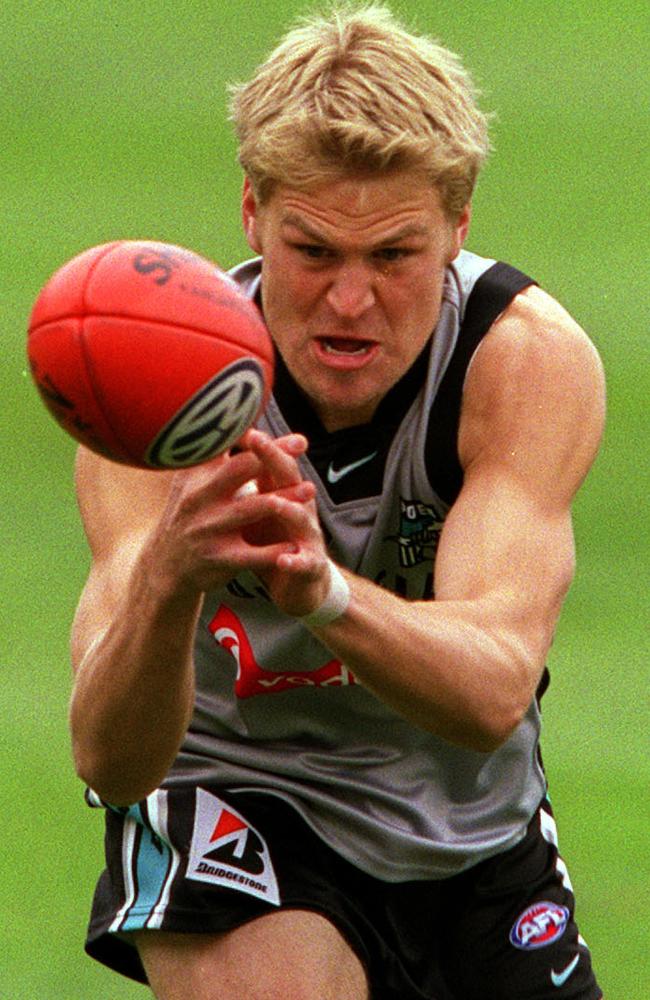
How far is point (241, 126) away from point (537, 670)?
1.22 metres

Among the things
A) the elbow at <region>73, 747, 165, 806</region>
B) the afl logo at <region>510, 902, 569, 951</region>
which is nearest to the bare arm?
the elbow at <region>73, 747, 165, 806</region>

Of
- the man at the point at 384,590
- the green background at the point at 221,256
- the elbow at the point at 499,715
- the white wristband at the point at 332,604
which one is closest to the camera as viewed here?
the white wristband at the point at 332,604

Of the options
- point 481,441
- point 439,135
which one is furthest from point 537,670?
point 439,135

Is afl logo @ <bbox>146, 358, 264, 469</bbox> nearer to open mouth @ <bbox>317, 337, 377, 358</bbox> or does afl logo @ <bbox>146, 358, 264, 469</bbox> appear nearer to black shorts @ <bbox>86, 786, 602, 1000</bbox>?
open mouth @ <bbox>317, 337, 377, 358</bbox>

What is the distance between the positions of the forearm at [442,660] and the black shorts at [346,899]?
58 cm

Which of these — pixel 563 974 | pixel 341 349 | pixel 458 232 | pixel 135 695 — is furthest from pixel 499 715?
pixel 458 232

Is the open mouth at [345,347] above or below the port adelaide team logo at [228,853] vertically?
above

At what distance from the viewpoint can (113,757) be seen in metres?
4.13

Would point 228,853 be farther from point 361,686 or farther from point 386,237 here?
point 386,237

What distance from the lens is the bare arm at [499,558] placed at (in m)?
3.94

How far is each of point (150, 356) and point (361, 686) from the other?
1187 millimetres

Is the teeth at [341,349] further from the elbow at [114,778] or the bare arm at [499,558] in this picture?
the elbow at [114,778]

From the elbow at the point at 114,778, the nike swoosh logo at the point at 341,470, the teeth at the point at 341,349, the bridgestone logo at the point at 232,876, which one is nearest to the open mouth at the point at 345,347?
the teeth at the point at 341,349

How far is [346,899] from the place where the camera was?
4.61m
